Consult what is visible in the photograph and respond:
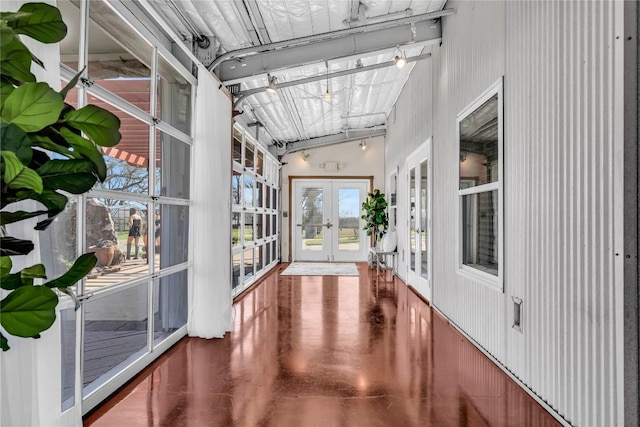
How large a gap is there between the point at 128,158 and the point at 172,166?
642 millimetres

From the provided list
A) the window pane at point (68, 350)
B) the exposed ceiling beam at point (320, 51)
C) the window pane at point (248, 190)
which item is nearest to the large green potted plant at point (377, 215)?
the window pane at point (248, 190)

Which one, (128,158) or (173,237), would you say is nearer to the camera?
(128,158)

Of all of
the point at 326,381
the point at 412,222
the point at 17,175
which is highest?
the point at 17,175

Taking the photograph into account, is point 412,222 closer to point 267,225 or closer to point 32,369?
point 267,225

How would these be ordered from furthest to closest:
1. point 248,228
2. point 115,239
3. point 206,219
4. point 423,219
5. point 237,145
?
point 248,228 → point 237,145 → point 423,219 → point 206,219 → point 115,239

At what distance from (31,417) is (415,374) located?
225cm

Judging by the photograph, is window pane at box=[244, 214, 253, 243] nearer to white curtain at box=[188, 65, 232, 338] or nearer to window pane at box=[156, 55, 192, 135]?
white curtain at box=[188, 65, 232, 338]

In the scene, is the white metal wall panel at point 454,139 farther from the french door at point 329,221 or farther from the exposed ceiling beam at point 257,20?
the french door at point 329,221

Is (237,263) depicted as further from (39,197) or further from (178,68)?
(39,197)

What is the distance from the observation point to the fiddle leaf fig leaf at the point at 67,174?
3.33 feet

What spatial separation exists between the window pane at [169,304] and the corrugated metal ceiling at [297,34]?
7.38 feet

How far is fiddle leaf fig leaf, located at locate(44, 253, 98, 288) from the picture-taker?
→ 3.45 feet

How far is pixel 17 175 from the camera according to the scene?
882 millimetres

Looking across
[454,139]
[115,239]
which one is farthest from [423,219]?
[115,239]
